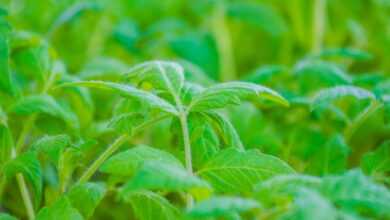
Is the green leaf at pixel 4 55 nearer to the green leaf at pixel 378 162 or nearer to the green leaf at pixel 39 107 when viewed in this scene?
the green leaf at pixel 39 107

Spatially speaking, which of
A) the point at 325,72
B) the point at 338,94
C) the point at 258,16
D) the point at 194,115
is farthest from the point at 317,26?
the point at 194,115

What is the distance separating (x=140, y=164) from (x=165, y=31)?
2.75ft

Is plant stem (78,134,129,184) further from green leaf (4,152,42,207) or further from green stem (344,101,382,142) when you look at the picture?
green stem (344,101,382,142)

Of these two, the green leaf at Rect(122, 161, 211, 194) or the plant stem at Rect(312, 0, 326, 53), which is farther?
the plant stem at Rect(312, 0, 326, 53)

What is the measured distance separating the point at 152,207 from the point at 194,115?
0.39 feet

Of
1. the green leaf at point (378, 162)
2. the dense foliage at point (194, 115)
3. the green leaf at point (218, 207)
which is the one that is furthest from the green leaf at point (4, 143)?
the green leaf at point (378, 162)

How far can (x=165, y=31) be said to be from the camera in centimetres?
144

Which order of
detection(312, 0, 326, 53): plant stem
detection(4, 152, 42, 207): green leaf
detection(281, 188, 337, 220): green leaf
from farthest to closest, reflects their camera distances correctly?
detection(312, 0, 326, 53): plant stem → detection(4, 152, 42, 207): green leaf → detection(281, 188, 337, 220): green leaf

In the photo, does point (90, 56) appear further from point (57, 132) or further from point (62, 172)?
point (62, 172)

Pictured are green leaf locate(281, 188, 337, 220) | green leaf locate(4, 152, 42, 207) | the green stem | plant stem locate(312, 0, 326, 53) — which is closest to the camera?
green leaf locate(281, 188, 337, 220)

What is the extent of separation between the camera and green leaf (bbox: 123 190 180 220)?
27.7 inches

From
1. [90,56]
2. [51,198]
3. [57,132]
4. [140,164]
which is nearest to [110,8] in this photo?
[90,56]

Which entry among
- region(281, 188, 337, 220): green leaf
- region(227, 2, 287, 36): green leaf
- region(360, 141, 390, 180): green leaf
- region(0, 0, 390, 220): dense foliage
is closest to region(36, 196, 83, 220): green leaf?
region(0, 0, 390, 220): dense foliage

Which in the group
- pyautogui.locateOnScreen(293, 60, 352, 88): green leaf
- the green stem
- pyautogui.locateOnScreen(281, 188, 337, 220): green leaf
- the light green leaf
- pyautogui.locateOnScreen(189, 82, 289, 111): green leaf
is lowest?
pyautogui.locateOnScreen(281, 188, 337, 220): green leaf
